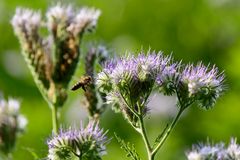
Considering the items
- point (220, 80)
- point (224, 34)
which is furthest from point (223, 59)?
point (220, 80)

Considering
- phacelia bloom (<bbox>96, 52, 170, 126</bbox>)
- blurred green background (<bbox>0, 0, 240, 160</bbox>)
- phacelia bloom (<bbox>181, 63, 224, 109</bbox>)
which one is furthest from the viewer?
blurred green background (<bbox>0, 0, 240, 160</bbox>)

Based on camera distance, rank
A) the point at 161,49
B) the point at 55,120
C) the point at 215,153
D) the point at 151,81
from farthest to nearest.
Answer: the point at 161,49, the point at 55,120, the point at 215,153, the point at 151,81

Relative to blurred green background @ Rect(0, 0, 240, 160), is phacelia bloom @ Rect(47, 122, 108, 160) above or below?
below

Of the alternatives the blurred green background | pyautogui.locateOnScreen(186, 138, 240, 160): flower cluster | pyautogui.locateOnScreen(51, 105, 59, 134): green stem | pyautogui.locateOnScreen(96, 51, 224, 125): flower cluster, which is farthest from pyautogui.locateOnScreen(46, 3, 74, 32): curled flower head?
the blurred green background

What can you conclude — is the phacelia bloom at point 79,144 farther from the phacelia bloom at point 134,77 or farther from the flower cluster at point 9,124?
the flower cluster at point 9,124

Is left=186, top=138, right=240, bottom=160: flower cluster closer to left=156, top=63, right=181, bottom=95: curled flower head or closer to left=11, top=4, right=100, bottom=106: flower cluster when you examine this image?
left=156, top=63, right=181, bottom=95: curled flower head

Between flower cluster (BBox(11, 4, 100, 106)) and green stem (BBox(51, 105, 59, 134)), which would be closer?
green stem (BBox(51, 105, 59, 134))

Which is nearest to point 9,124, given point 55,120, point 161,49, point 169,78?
point 55,120

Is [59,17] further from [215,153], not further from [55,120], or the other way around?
[215,153]
